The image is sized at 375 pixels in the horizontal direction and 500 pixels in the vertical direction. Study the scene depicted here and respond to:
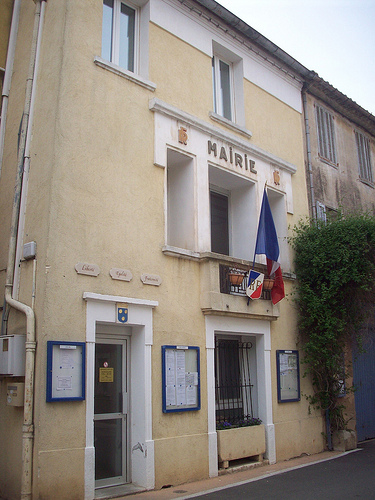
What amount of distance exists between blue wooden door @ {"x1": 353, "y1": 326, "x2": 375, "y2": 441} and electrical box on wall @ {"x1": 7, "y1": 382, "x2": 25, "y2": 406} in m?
8.49

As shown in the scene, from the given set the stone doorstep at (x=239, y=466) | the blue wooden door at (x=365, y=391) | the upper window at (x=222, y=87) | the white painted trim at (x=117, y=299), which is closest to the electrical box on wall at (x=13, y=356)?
the white painted trim at (x=117, y=299)

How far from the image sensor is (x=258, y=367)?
32.0 ft

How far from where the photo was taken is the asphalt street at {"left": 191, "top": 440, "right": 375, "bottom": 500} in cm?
719

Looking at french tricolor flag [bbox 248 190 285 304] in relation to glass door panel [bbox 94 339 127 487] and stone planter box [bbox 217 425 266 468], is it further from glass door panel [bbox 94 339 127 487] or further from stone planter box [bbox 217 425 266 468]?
glass door panel [bbox 94 339 127 487]

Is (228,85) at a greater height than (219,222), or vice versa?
(228,85)

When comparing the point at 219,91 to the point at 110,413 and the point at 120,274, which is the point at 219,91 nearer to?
the point at 120,274

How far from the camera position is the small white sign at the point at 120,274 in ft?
24.2

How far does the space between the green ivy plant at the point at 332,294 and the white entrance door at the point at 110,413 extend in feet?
14.4

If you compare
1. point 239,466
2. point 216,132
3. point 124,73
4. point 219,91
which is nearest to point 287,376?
point 239,466

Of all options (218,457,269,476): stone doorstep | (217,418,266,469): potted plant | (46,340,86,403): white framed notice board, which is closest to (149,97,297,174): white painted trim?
(46,340,86,403): white framed notice board

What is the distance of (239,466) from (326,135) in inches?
341

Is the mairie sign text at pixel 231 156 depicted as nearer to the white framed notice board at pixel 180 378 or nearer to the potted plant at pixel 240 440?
the white framed notice board at pixel 180 378

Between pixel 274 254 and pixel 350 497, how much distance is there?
419cm

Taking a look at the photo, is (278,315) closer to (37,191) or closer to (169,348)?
(169,348)
